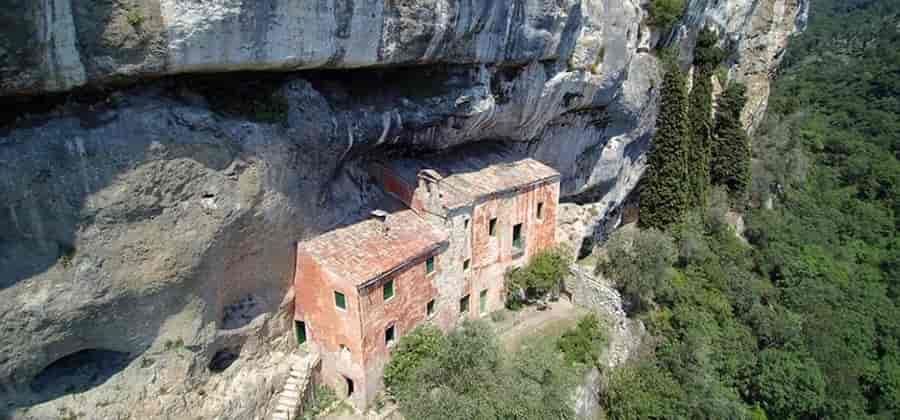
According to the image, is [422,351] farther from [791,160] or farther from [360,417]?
[791,160]

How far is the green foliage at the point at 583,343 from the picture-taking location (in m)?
19.9

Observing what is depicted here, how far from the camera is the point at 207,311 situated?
13406 mm

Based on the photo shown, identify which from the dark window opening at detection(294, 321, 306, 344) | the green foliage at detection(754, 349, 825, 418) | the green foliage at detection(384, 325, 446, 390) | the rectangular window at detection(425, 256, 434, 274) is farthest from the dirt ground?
the green foliage at detection(754, 349, 825, 418)

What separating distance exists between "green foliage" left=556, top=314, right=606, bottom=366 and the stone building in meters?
3.19

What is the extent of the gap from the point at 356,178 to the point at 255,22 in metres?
7.71

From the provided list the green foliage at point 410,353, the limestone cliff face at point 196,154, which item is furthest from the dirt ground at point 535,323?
the limestone cliff face at point 196,154

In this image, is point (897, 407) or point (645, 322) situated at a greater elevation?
point (645, 322)

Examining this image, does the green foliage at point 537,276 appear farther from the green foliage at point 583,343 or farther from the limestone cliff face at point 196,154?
the limestone cliff face at point 196,154

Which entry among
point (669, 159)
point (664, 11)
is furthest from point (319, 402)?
point (664, 11)

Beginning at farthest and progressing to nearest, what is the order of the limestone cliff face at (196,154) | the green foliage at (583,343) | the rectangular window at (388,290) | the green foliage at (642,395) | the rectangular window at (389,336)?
1. the green foliage at (583,343)
2. the green foliage at (642,395)
3. the rectangular window at (389,336)
4. the rectangular window at (388,290)
5. the limestone cliff face at (196,154)

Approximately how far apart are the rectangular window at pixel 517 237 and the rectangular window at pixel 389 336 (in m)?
6.99

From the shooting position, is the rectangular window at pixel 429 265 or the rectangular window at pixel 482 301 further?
the rectangular window at pixel 482 301

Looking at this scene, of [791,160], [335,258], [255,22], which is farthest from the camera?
[791,160]

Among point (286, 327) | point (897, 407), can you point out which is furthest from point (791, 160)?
point (286, 327)
